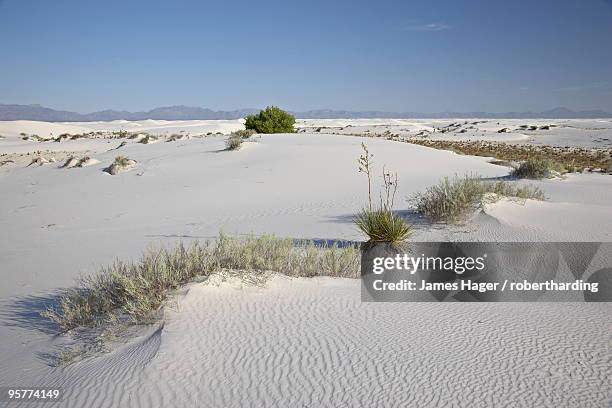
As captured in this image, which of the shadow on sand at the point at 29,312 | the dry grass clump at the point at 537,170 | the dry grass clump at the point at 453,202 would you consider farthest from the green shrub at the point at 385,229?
the dry grass clump at the point at 537,170

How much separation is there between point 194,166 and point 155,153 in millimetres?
4181

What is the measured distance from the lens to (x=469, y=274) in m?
4.75

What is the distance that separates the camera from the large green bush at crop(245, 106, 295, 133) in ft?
89.0

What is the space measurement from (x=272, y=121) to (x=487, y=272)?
23579mm

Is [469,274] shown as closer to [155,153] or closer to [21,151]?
[155,153]

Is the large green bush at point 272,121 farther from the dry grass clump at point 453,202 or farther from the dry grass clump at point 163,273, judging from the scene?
the dry grass clump at point 163,273

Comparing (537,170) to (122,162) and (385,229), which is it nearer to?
(385,229)

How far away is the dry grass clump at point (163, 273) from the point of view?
3.48 meters

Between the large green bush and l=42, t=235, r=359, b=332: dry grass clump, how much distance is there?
23010 millimetres

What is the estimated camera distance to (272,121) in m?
27.2

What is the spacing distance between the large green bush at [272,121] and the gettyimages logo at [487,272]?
22682 mm

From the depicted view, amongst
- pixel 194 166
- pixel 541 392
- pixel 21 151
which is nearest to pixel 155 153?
pixel 194 166

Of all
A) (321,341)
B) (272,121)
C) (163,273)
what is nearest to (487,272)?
(321,341)

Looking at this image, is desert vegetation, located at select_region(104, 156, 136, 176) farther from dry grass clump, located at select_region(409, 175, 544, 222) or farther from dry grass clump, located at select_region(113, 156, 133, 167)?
dry grass clump, located at select_region(409, 175, 544, 222)
